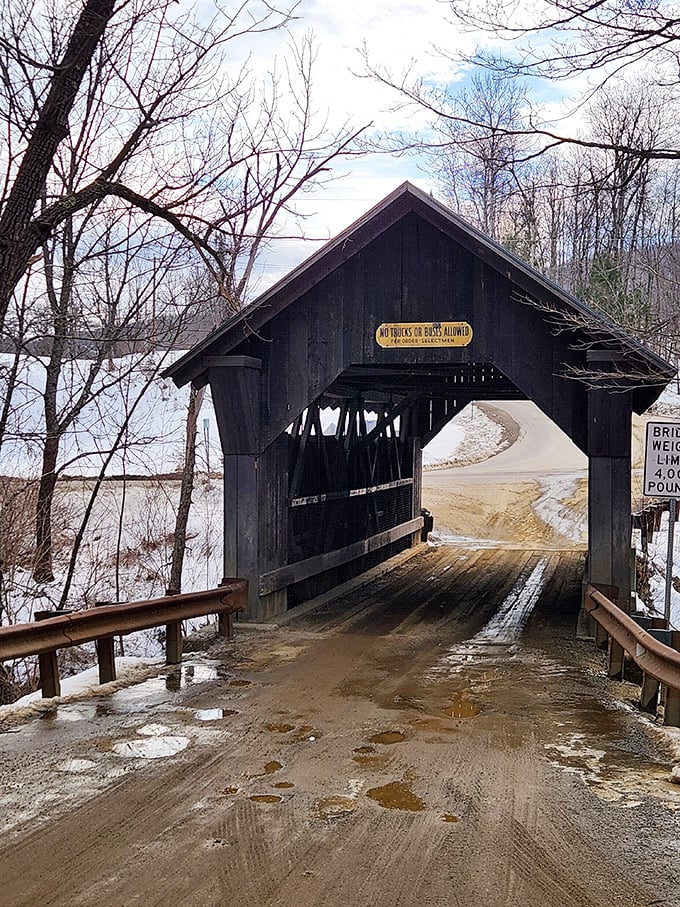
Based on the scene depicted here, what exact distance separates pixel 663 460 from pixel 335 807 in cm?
604

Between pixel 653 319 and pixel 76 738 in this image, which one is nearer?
pixel 76 738

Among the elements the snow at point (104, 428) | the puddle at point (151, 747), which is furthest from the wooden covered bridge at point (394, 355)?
the puddle at point (151, 747)

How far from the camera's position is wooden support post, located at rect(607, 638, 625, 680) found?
820cm

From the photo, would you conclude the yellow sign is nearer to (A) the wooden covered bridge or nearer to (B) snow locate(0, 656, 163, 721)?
(A) the wooden covered bridge

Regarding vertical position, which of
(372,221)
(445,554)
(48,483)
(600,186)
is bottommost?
(445,554)

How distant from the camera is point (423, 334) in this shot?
1060 centimetres

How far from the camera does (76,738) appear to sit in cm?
616

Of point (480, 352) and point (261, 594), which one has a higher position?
point (480, 352)

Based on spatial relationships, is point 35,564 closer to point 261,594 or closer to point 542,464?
point 261,594

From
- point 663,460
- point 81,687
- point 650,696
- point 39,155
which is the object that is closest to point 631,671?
point 650,696

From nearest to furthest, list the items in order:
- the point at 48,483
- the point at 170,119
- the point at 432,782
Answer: the point at 432,782 < the point at 170,119 < the point at 48,483

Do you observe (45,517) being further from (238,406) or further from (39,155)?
(39,155)

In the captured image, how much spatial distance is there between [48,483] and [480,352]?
693 cm

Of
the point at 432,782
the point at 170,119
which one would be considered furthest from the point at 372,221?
the point at 432,782
